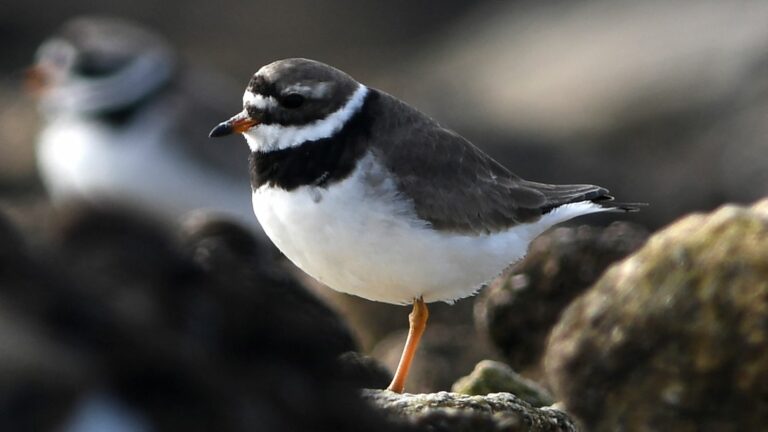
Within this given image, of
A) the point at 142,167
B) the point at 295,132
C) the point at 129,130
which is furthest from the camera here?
the point at 129,130

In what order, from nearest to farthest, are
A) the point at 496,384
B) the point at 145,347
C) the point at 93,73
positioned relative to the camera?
the point at 145,347, the point at 496,384, the point at 93,73

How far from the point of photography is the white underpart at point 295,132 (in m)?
6.98

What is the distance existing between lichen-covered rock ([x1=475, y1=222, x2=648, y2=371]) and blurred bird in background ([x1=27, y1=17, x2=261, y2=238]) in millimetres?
6177

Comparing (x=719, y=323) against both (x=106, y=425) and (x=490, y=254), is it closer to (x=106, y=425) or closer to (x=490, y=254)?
(x=490, y=254)

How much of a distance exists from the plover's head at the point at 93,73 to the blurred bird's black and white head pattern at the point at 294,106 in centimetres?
832

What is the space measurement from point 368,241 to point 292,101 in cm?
83

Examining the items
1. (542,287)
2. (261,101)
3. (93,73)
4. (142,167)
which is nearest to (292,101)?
(261,101)

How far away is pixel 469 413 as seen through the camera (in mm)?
5980

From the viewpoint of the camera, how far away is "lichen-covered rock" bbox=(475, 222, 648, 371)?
356 inches

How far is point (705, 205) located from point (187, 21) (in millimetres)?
10766

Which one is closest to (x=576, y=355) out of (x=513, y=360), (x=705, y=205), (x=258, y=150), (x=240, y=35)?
(x=513, y=360)

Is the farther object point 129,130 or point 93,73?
point 93,73

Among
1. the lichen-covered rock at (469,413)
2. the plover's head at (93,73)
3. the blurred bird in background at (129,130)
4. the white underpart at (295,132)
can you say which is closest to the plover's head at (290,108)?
the white underpart at (295,132)

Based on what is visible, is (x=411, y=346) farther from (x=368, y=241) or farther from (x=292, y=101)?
(x=292, y=101)
